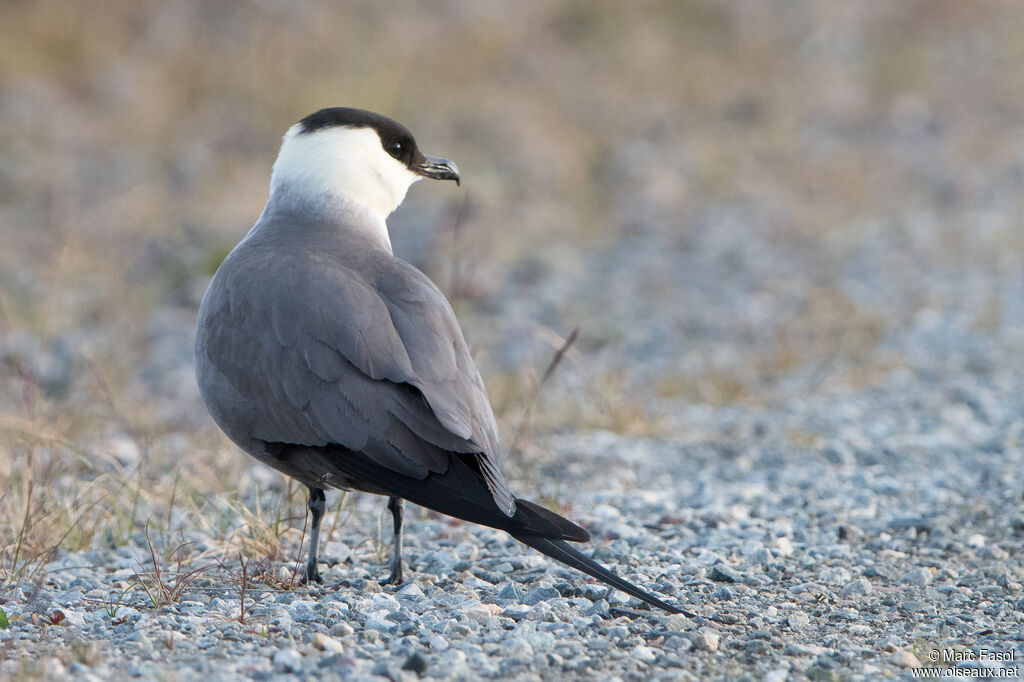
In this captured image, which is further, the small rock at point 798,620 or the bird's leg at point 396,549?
the bird's leg at point 396,549

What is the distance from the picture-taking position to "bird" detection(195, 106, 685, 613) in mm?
3145

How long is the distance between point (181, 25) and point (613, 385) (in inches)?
256

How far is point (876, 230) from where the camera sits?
8805 mm

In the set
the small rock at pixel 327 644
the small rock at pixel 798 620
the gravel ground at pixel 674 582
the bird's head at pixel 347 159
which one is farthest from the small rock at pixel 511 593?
the bird's head at pixel 347 159

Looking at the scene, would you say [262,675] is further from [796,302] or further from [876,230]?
[876,230]

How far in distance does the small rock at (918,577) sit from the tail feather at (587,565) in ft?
2.65

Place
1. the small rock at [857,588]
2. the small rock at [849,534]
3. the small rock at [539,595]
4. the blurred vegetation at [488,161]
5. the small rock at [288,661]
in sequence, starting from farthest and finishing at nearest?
the blurred vegetation at [488,161] → the small rock at [849,534] → the small rock at [857,588] → the small rock at [539,595] → the small rock at [288,661]

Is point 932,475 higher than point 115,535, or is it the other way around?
point 932,475

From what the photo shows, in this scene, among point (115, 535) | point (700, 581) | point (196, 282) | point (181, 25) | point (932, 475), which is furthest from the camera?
point (181, 25)

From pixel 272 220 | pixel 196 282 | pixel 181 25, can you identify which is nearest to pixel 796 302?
pixel 196 282

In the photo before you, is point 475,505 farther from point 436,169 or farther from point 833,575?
point 436,169

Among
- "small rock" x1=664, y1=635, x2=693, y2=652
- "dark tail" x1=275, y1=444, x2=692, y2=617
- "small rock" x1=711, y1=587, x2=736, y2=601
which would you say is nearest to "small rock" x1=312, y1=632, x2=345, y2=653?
"dark tail" x1=275, y1=444, x2=692, y2=617

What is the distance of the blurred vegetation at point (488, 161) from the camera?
5855mm

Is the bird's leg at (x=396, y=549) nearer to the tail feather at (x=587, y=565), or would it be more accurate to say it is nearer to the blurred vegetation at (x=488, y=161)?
the tail feather at (x=587, y=565)
